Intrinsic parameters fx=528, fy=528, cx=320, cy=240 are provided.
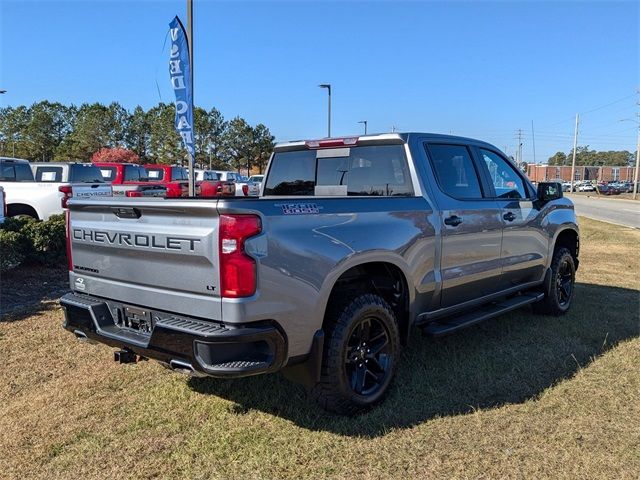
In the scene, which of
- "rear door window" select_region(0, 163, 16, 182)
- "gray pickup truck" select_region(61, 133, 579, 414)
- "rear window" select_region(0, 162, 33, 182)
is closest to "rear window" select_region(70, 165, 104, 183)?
"rear window" select_region(0, 162, 33, 182)

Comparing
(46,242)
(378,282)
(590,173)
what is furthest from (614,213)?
(590,173)

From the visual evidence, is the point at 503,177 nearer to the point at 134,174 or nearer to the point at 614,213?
the point at 134,174

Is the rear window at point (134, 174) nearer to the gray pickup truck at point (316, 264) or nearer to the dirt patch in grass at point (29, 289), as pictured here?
the dirt patch in grass at point (29, 289)

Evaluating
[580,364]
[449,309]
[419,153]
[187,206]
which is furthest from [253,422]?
[580,364]

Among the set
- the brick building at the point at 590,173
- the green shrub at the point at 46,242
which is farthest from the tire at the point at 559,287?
the brick building at the point at 590,173

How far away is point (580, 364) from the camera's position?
4.58 metres

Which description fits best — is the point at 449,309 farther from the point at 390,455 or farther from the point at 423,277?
the point at 390,455

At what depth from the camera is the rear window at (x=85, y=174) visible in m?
12.3

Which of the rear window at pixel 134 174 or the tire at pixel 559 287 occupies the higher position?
the rear window at pixel 134 174

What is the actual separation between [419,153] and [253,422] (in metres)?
2.38

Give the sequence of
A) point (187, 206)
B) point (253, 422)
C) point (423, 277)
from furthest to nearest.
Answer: point (423, 277) < point (253, 422) < point (187, 206)

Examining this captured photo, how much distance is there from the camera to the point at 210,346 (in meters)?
2.82

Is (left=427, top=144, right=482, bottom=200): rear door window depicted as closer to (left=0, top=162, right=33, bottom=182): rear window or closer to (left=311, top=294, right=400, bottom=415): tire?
(left=311, top=294, right=400, bottom=415): tire

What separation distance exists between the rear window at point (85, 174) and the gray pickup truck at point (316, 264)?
8768 millimetres
